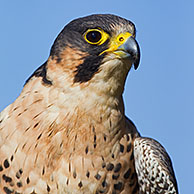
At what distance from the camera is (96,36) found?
3.84 metres

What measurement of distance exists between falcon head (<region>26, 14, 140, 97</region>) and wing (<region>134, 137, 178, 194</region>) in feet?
2.21

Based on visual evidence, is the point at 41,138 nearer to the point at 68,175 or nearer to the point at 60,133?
the point at 60,133

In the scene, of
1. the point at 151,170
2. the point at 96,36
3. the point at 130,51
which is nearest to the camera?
the point at 130,51

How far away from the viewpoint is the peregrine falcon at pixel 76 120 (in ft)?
12.3

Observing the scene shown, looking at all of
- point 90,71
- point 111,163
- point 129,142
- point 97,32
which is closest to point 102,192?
point 111,163

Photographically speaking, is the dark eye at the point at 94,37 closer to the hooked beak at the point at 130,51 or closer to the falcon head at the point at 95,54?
the falcon head at the point at 95,54

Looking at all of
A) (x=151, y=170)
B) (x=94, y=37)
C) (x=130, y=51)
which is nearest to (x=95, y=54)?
(x=94, y=37)

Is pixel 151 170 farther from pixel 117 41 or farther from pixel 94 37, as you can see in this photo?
pixel 94 37

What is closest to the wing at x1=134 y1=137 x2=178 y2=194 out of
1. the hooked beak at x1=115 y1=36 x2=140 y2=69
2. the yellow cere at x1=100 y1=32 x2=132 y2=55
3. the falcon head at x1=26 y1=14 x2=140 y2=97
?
the falcon head at x1=26 y1=14 x2=140 y2=97

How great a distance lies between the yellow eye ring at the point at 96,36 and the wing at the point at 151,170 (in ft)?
3.68

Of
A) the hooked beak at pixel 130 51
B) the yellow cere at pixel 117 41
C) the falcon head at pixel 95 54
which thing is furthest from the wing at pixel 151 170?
the yellow cere at pixel 117 41

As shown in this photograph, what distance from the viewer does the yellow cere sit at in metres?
3.78

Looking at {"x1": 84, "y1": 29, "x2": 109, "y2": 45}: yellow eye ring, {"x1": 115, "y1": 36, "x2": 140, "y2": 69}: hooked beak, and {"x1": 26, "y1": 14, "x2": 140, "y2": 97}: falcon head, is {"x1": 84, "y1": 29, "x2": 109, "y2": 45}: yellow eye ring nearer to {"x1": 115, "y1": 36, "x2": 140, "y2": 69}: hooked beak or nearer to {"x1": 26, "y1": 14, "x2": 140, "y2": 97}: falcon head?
{"x1": 26, "y1": 14, "x2": 140, "y2": 97}: falcon head

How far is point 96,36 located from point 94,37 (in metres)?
0.02
